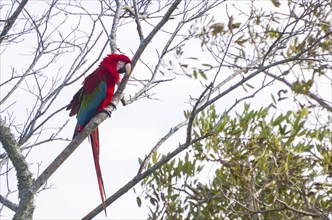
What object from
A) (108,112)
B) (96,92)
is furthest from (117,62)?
(108,112)

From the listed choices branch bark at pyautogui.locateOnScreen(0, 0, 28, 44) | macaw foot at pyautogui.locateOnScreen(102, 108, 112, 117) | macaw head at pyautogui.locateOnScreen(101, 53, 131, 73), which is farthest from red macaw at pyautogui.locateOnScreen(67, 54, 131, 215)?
branch bark at pyautogui.locateOnScreen(0, 0, 28, 44)

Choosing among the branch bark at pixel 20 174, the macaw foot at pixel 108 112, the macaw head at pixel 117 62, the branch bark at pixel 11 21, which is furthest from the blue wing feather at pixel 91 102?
the branch bark at pixel 20 174

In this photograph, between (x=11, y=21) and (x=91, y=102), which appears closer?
(x=11, y=21)

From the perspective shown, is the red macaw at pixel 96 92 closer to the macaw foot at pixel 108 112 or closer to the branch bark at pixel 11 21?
the macaw foot at pixel 108 112

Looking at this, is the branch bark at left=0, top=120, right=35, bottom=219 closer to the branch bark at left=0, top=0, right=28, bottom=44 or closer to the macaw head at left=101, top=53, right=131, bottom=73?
the branch bark at left=0, top=0, right=28, bottom=44

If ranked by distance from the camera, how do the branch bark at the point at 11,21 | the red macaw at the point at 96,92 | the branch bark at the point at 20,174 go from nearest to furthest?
the branch bark at the point at 20,174, the branch bark at the point at 11,21, the red macaw at the point at 96,92

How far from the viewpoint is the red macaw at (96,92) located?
4691 mm

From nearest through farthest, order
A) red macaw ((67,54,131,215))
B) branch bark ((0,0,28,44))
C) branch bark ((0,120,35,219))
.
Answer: branch bark ((0,120,35,219)) < branch bark ((0,0,28,44)) < red macaw ((67,54,131,215))

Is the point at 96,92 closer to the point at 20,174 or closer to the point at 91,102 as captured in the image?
the point at 91,102

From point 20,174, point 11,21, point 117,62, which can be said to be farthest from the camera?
point 117,62

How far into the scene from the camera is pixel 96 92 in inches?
191

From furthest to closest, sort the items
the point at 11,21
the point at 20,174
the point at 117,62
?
1. the point at 117,62
2. the point at 11,21
3. the point at 20,174

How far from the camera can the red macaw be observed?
4691 mm

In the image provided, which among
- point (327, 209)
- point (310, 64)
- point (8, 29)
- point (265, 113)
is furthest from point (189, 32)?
point (310, 64)
